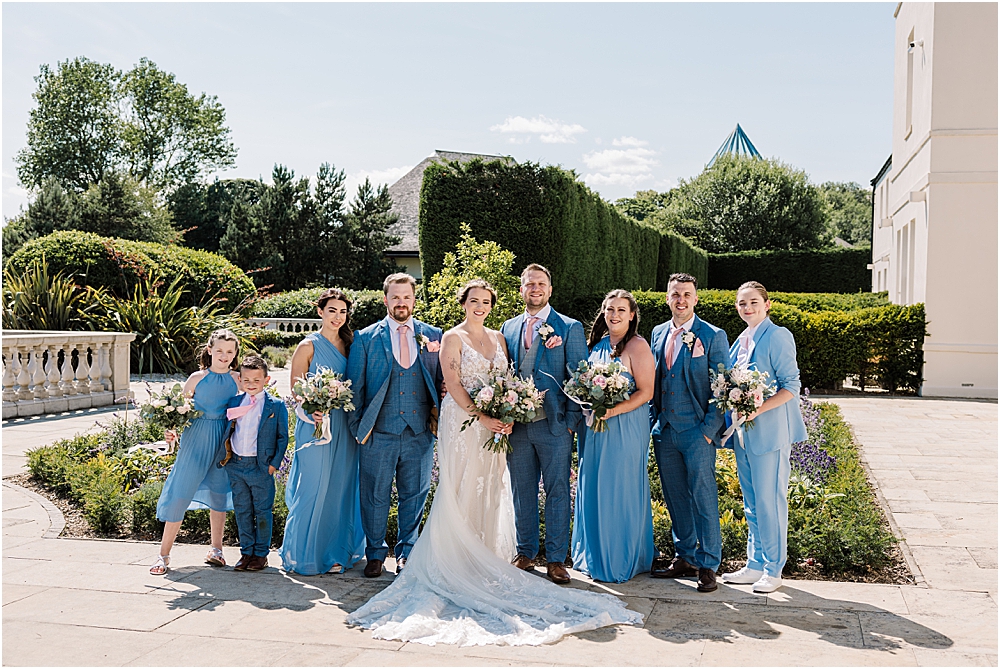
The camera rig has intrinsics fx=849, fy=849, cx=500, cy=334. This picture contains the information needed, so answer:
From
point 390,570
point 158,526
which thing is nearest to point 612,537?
point 390,570

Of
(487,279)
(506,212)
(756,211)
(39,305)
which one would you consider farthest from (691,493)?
(756,211)

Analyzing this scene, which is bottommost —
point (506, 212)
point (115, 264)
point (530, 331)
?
point (530, 331)

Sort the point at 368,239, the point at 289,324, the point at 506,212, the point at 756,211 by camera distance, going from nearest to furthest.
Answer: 1. the point at 506,212
2. the point at 289,324
3. the point at 368,239
4. the point at 756,211

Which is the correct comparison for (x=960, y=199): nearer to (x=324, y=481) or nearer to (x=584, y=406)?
(x=584, y=406)

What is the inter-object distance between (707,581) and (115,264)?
15.8 metres

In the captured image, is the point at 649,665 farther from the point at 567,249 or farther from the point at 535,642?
the point at 567,249

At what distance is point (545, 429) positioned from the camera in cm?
511

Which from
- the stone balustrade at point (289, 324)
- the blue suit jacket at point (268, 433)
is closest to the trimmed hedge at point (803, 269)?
the stone balustrade at point (289, 324)

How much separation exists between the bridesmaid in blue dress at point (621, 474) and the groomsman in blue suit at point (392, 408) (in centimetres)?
103

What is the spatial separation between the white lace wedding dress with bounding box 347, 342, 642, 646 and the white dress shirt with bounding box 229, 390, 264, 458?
1.18 m

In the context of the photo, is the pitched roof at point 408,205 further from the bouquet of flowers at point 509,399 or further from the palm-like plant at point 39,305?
the bouquet of flowers at point 509,399

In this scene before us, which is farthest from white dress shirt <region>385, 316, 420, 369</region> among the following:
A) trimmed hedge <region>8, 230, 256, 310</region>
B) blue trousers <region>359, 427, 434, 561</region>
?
trimmed hedge <region>8, 230, 256, 310</region>

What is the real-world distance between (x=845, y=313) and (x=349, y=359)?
11945 mm

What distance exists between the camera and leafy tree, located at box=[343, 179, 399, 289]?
3170 centimetres
